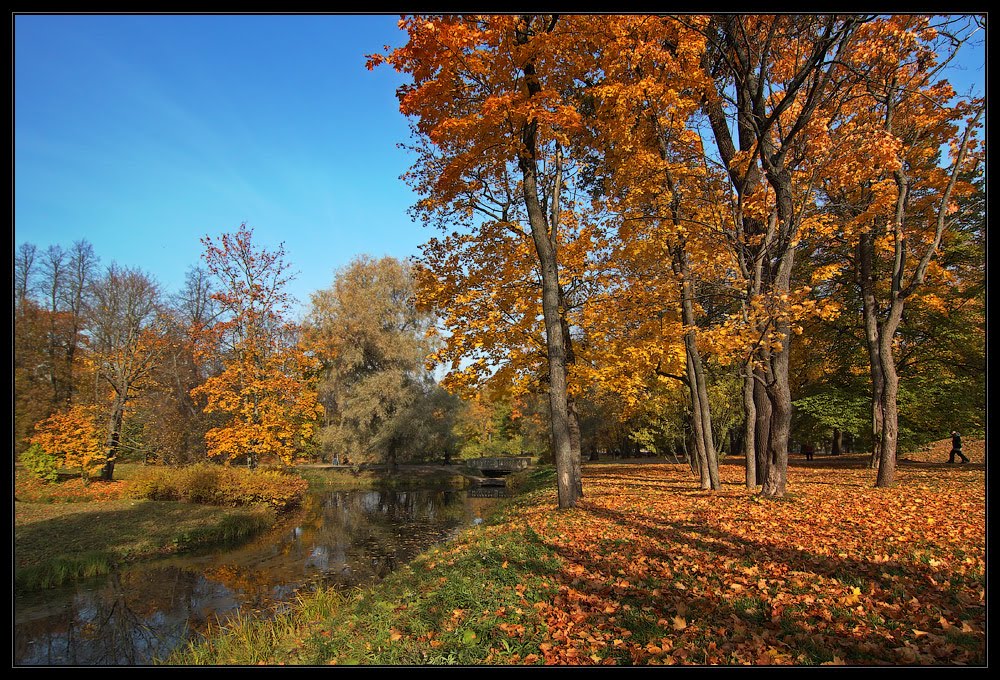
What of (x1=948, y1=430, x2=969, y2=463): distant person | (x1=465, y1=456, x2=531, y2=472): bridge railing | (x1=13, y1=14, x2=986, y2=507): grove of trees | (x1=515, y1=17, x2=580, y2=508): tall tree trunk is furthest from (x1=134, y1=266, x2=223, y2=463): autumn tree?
(x1=465, y1=456, x2=531, y2=472): bridge railing

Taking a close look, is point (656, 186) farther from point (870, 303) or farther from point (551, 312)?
point (870, 303)

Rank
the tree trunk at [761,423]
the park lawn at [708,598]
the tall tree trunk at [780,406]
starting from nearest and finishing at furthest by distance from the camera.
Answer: the park lawn at [708,598] < the tall tree trunk at [780,406] < the tree trunk at [761,423]

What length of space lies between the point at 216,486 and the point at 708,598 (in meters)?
15.3

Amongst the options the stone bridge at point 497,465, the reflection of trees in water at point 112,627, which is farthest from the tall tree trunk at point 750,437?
the stone bridge at point 497,465

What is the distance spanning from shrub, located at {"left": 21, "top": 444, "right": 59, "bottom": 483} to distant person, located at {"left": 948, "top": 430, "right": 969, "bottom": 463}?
9.24 m

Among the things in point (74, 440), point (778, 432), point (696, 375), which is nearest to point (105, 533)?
point (74, 440)

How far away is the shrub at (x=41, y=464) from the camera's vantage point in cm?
566

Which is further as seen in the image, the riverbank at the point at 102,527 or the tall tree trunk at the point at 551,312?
the tall tree trunk at the point at 551,312

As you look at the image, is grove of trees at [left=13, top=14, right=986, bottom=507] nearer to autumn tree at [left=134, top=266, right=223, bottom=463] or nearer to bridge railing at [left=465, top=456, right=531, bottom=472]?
autumn tree at [left=134, top=266, right=223, bottom=463]

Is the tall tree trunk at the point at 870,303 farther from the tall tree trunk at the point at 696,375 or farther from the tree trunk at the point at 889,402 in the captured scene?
the tall tree trunk at the point at 696,375

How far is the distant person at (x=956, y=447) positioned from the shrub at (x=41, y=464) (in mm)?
9240

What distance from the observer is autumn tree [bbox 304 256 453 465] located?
28.7m

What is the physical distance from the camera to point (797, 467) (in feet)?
39.9

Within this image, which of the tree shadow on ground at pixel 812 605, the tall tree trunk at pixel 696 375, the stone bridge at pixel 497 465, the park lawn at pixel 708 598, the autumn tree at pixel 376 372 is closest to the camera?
the tree shadow on ground at pixel 812 605
